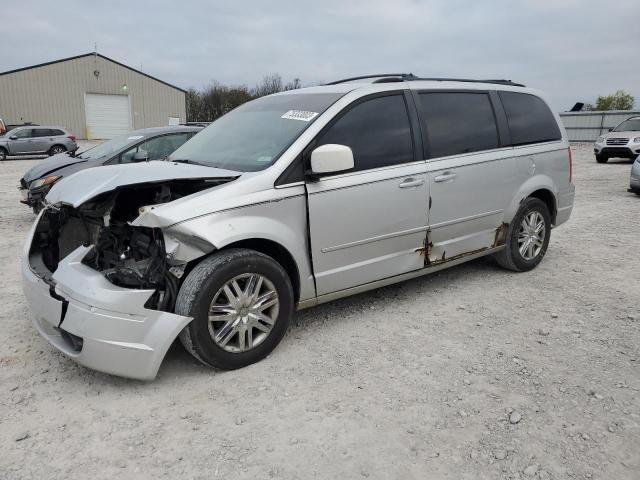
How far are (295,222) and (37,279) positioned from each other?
5.54 ft

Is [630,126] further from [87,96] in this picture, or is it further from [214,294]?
[87,96]

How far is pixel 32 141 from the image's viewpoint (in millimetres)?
22375

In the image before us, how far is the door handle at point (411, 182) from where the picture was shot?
409 centimetres

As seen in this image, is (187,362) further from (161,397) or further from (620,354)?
(620,354)

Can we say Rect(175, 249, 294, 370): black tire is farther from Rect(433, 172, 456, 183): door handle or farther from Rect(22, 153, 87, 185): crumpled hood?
Rect(22, 153, 87, 185): crumpled hood

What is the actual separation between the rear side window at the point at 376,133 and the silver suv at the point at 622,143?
51.8 feet

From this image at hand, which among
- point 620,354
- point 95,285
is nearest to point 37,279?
point 95,285

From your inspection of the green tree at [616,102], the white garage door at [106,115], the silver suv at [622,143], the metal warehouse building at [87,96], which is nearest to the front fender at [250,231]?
the silver suv at [622,143]

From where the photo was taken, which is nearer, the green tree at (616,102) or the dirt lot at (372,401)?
the dirt lot at (372,401)

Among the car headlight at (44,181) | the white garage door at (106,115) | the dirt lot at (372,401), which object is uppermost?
the white garage door at (106,115)

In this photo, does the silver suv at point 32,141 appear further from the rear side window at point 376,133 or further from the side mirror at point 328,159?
the side mirror at point 328,159

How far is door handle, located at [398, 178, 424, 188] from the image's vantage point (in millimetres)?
4088

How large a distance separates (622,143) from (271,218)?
17187 millimetres

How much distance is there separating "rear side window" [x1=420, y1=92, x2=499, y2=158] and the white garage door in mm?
37864
